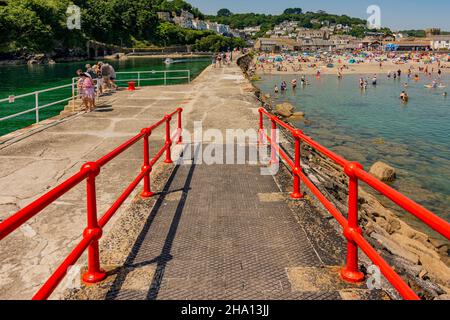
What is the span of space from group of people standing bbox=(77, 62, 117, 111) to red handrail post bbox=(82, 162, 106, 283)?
1267 centimetres

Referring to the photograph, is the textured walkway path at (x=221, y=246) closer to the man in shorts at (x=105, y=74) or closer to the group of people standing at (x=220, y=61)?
the man in shorts at (x=105, y=74)

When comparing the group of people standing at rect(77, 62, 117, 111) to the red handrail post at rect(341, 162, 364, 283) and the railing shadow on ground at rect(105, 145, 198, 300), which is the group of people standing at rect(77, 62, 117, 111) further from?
the red handrail post at rect(341, 162, 364, 283)

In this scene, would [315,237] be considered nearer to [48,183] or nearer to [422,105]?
[48,183]

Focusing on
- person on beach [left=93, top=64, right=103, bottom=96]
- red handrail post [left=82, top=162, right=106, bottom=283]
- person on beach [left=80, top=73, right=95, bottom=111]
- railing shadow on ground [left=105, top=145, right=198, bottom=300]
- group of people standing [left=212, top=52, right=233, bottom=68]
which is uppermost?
group of people standing [left=212, top=52, right=233, bottom=68]

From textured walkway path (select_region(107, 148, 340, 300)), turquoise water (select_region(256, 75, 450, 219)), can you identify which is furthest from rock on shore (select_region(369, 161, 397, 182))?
textured walkway path (select_region(107, 148, 340, 300))

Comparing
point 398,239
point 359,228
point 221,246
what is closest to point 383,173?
point 398,239

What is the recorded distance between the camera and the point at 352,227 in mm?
3668

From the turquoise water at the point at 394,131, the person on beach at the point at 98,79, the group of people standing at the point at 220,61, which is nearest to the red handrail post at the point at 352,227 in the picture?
the turquoise water at the point at 394,131

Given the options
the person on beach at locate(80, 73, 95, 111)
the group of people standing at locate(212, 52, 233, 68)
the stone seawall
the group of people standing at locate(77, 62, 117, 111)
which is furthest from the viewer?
the group of people standing at locate(212, 52, 233, 68)

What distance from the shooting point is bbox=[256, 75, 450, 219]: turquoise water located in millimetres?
18062

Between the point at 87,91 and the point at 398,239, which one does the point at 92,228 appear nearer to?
the point at 398,239

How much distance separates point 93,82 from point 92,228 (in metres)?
15.3

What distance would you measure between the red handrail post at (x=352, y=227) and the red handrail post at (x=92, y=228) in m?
2.43
